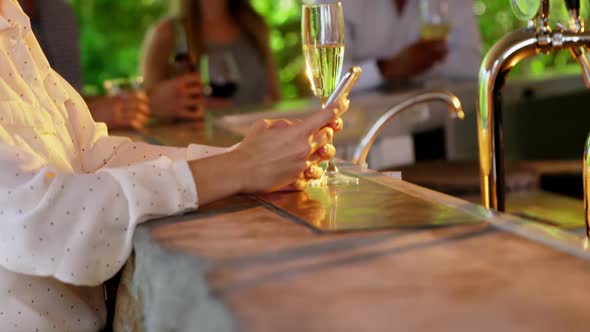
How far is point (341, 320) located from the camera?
0.81 meters

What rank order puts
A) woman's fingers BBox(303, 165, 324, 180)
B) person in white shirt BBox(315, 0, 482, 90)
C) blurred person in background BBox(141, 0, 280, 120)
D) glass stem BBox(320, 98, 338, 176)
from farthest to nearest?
person in white shirt BBox(315, 0, 482, 90) → blurred person in background BBox(141, 0, 280, 120) → glass stem BBox(320, 98, 338, 176) → woman's fingers BBox(303, 165, 324, 180)

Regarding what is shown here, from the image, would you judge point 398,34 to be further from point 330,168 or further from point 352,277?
point 352,277

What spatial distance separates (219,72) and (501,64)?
134 centimetres

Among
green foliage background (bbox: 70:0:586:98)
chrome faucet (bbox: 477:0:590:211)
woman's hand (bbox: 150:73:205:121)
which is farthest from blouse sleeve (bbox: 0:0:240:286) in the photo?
green foliage background (bbox: 70:0:586:98)

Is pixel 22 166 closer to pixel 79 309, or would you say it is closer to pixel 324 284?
pixel 79 309

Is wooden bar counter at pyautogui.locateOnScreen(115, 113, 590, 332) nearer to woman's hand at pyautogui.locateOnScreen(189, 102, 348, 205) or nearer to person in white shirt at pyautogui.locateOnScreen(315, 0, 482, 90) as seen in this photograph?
woman's hand at pyautogui.locateOnScreen(189, 102, 348, 205)

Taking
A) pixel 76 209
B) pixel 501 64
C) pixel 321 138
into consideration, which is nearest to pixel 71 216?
pixel 76 209

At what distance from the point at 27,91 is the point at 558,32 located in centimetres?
83

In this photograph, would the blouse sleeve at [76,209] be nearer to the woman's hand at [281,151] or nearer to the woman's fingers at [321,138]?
the woman's hand at [281,151]

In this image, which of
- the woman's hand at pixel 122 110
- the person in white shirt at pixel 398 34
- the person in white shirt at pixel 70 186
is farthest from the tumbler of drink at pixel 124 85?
the person in white shirt at pixel 70 186

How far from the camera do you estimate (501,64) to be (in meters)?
1.65

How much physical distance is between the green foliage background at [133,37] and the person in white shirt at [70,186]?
558 centimetres

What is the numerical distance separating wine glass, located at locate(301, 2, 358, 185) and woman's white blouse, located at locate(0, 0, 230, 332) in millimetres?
305

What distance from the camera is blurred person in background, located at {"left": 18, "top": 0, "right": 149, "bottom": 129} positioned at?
272cm
